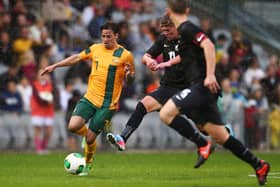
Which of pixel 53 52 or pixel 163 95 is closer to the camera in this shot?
pixel 163 95

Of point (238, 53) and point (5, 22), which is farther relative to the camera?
point (238, 53)

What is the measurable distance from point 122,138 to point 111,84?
1137 mm

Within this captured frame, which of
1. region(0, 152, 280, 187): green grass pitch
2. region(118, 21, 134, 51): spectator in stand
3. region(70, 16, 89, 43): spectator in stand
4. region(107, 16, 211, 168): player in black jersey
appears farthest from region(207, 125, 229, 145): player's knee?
region(70, 16, 89, 43): spectator in stand

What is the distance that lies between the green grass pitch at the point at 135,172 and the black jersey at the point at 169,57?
1531 mm

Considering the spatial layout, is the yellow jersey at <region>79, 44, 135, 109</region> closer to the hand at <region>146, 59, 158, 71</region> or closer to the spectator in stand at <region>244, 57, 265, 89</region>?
the hand at <region>146, 59, 158, 71</region>

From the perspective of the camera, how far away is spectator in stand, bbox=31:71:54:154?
953 inches

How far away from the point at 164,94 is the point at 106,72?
3.44 ft

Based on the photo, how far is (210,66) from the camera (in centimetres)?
1283

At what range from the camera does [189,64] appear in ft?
44.8

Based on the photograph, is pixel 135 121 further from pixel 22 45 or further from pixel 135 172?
pixel 22 45

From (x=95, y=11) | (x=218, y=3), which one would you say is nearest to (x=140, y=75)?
(x=95, y=11)

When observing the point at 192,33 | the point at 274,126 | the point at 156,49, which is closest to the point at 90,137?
the point at 156,49

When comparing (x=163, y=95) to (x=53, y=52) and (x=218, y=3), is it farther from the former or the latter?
(x=218, y=3)

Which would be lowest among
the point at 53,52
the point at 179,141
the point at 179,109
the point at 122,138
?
the point at 179,141
